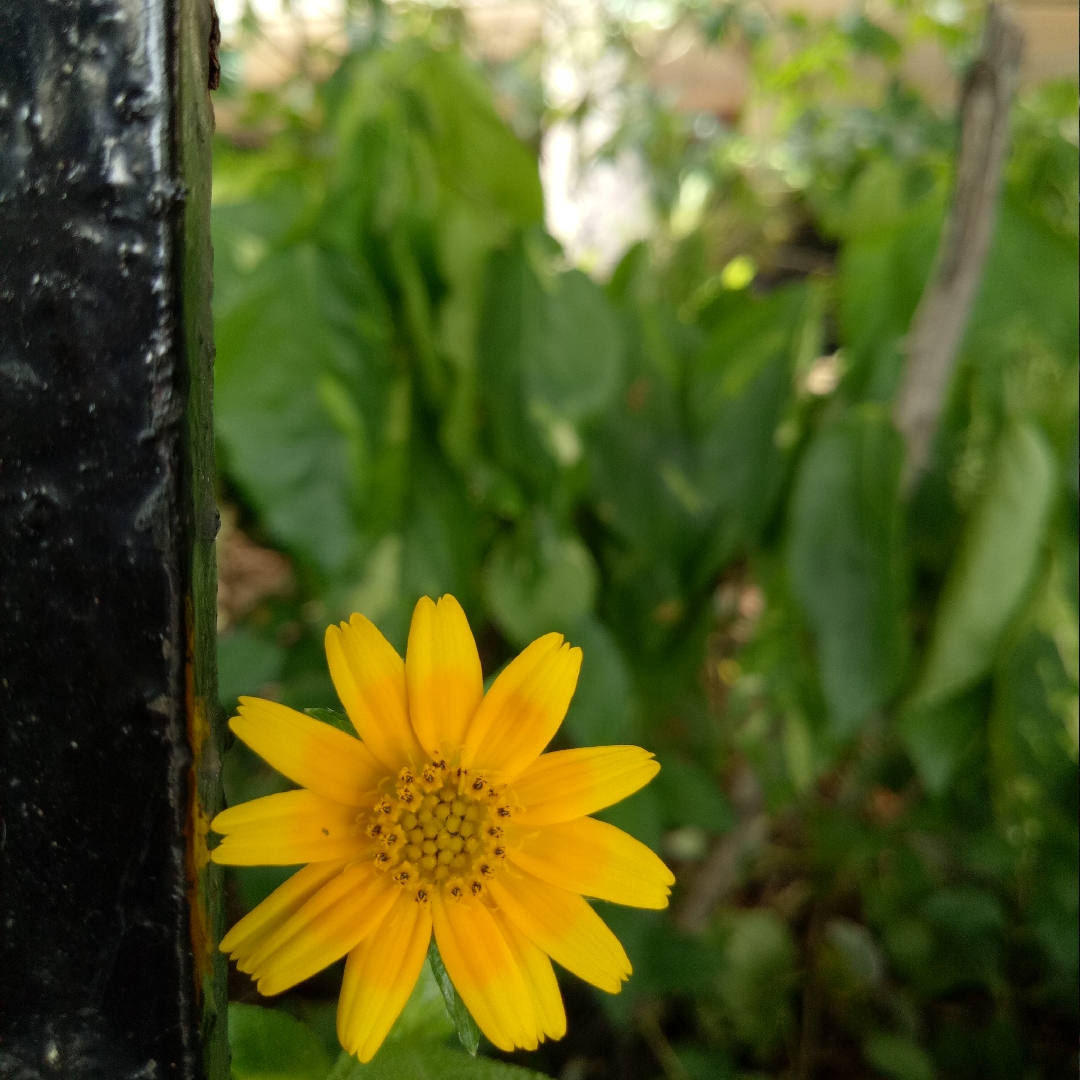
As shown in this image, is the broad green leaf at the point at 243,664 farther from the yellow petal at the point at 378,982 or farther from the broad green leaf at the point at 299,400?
the yellow petal at the point at 378,982

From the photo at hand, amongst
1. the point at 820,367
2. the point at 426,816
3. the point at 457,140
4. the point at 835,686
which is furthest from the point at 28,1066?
the point at 820,367

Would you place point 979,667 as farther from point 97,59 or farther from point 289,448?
point 97,59

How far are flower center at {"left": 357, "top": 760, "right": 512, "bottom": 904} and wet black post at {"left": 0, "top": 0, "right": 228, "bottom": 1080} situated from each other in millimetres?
28

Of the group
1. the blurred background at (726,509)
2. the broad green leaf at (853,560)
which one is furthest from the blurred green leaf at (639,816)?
the broad green leaf at (853,560)

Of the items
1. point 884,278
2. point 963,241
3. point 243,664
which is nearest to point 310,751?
point 243,664

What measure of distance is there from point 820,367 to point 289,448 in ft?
1.53

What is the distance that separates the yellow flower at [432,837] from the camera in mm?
127

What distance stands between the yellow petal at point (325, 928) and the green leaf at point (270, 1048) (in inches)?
1.8

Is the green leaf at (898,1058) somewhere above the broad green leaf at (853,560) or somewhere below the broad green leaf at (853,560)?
below

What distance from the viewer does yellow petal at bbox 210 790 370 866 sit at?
122mm

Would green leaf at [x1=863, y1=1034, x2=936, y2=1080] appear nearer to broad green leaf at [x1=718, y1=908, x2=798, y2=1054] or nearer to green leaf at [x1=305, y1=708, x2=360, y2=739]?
broad green leaf at [x1=718, y1=908, x2=798, y2=1054]

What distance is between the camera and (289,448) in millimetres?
448

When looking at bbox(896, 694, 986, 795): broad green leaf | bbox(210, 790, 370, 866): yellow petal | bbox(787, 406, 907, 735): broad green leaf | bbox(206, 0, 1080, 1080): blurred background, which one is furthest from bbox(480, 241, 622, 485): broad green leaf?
bbox(210, 790, 370, 866): yellow petal

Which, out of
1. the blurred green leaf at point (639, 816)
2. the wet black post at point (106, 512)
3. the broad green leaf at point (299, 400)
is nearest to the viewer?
the wet black post at point (106, 512)
